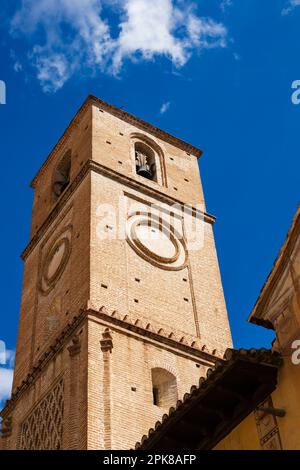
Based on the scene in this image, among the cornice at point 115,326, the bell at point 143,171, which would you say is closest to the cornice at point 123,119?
the bell at point 143,171

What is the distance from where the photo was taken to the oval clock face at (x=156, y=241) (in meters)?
19.7

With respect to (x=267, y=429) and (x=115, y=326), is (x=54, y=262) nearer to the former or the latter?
(x=115, y=326)

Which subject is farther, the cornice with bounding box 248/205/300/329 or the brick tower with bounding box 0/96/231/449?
the brick tower with bounding box 0/96/231/449

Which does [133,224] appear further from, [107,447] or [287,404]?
[287,404]

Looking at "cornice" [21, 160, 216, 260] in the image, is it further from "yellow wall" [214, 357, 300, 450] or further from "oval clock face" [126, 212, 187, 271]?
"yellow wall" [214, 357, 300, 450]

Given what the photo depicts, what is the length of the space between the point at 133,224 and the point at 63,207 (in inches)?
97.9

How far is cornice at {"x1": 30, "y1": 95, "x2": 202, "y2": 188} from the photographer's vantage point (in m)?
24.4

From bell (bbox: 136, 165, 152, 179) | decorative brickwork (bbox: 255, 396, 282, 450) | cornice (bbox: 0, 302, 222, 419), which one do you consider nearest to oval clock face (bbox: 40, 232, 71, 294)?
cornice (bbox: 0, 302, 222, 419)

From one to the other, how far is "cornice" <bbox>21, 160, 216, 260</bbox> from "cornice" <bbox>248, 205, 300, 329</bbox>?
35.8 ft

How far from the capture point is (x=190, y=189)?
23.7 meters

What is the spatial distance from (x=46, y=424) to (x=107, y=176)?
24.5ft

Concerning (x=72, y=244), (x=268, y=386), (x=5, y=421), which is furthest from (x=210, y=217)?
(x=268, y=386)

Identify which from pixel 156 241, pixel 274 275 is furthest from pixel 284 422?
pixel 156 241

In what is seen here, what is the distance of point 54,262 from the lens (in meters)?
20.6
